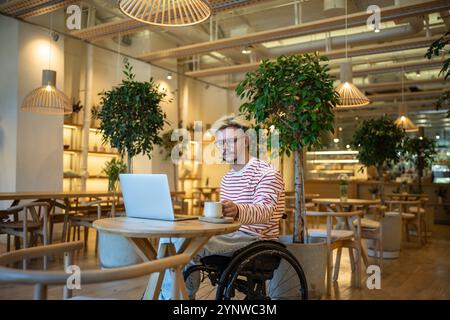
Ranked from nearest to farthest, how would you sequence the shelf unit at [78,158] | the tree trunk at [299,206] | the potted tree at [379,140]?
the tree trunk at [299,206]
the potted tree at [379,140]
the shelf unit at [78,158]

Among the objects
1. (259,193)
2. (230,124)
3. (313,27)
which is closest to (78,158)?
(313,27)

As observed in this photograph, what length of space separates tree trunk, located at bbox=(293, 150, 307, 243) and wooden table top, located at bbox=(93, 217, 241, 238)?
128 centimetres

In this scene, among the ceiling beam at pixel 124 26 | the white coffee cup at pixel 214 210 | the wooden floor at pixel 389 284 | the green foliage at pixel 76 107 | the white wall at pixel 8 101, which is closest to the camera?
the white coffee cup at pixel 214 210

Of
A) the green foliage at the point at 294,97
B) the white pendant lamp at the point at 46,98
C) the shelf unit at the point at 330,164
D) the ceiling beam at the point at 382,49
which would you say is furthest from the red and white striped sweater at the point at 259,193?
the shelf unit at the point at 330,164

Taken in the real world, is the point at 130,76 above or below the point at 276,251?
above

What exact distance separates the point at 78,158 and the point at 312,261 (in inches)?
278

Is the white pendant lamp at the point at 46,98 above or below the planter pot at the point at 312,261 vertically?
above

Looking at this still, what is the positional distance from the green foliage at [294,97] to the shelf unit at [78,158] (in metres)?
5.84

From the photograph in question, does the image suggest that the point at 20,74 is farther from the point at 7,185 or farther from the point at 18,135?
the point at 7,185

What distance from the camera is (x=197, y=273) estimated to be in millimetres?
2576

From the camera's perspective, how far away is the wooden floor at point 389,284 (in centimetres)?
351

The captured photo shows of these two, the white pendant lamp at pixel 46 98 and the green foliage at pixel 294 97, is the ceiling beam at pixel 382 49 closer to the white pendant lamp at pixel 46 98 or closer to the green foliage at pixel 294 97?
the white pendant lamp at pixel 46 98

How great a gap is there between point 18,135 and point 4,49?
1416 mm

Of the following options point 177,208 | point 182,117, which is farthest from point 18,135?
point 182,117
